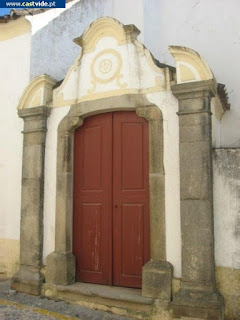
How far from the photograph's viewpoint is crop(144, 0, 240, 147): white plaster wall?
220 inches

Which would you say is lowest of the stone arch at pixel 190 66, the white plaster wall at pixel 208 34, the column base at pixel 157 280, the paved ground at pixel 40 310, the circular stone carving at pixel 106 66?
the paved ground at pixel 40 310

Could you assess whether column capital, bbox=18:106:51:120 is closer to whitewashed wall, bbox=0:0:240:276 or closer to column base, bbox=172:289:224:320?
whitewashed wall, bbox=0:0:240:276

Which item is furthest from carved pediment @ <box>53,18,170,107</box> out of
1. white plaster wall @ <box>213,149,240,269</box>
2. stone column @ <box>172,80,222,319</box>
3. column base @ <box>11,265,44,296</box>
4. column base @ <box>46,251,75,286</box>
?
column base @ <box>11,265,44,296</box>

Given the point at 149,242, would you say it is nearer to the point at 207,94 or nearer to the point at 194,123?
the point at 194,123

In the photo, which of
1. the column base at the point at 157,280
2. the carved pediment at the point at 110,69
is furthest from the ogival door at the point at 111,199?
the carved pediment at the point at 110,69

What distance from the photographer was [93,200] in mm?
4988

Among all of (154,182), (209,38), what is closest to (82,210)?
(154,182)

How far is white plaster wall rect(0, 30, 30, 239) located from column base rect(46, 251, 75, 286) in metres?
1.12

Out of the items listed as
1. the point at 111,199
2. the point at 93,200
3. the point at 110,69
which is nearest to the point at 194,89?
the point at 110,69

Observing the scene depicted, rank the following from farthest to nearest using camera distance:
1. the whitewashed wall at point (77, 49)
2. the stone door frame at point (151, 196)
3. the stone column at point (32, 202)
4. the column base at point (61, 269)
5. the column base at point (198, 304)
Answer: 1. the whitewashed wall at point (77, 49)
2. the stone column at point (32, 202)
3. the column base at point (61, 269)
4. the stone door frame at point (151, 196)
5. the column base at point (198, 304)

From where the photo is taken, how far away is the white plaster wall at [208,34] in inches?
220

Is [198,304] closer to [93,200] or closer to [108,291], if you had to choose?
[108,291]

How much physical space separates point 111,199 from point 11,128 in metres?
2.58

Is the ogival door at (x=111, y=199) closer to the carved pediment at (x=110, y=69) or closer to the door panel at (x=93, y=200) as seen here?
the door panel at (x=93, y=200)
